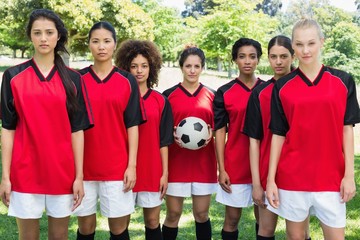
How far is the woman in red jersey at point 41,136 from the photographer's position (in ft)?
8.98

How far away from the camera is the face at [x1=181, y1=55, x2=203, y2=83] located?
3.71 m

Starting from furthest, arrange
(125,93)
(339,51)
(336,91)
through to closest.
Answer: (339,51) → (125,93) → (336,91)

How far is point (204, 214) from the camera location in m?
3.72

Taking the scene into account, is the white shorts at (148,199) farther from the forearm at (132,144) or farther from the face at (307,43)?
the face at (307,43)

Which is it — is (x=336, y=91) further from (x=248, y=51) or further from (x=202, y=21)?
(x=202, y=21)

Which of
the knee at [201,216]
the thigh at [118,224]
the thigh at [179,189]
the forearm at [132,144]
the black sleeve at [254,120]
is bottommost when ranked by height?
the knee at [201,216]

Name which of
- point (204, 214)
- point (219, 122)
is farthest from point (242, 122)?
point (204, 214)

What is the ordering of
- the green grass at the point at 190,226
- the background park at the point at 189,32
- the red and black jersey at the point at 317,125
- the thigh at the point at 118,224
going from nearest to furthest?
the red and black jersey at the point at 317,125 → the thigh at the point at 118,224 → the green grass at the point at 190,226 → the background park at the point at 189,32

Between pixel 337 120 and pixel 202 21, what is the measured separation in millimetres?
28123

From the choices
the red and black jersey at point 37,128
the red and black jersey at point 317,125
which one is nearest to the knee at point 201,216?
the red and black jersey at point 317,125

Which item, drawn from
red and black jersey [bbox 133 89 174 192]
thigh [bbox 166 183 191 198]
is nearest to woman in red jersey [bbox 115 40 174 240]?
red and black jersey [bbox 133 89 174 192]

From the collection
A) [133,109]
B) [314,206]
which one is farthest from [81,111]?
[314,206]

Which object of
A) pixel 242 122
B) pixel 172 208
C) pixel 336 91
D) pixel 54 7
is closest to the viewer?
pixel 336 91

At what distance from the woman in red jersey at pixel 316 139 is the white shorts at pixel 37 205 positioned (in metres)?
1.41
